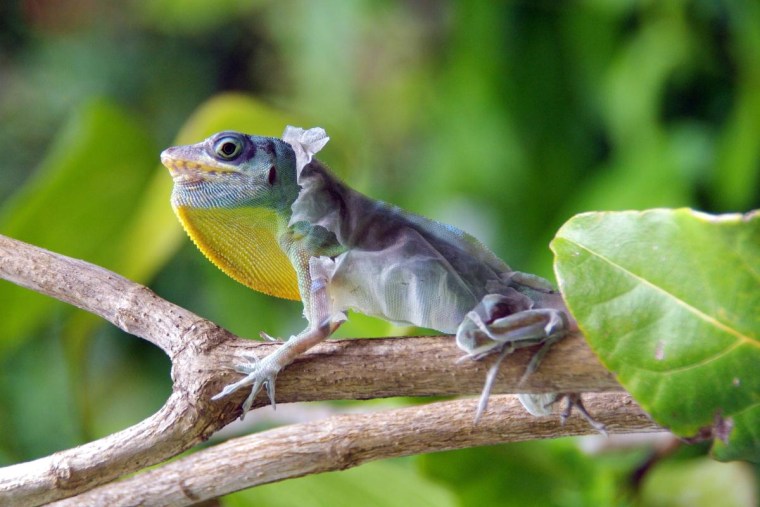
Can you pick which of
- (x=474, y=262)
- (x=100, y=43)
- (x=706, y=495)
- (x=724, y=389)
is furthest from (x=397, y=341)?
(x=100, y=43)

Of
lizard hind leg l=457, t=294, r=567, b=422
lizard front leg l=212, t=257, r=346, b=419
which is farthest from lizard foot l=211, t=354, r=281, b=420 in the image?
lizard hind leg l=457, t=294, r=567, b=422

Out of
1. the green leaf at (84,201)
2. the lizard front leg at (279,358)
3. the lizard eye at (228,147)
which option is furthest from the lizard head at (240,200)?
the green leaf at (84,201)

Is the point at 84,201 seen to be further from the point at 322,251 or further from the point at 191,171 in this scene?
the point at 322,251

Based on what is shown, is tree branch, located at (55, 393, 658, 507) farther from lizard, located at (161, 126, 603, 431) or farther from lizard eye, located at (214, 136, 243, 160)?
lizard eye, located at (214, 136, 243, 160)

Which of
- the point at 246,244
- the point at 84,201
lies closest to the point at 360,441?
the point at 246,244


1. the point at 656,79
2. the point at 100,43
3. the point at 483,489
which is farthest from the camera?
the point at 100,43

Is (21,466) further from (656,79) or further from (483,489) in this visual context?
(656,79)

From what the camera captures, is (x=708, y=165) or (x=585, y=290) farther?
(x=708, y=165)
